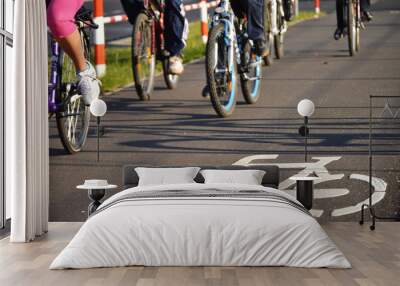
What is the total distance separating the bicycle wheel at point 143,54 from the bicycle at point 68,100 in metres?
0.36

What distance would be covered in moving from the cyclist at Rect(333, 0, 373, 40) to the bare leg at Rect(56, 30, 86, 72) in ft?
5.71

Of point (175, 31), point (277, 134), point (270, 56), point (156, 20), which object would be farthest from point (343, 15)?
point (156, 20)

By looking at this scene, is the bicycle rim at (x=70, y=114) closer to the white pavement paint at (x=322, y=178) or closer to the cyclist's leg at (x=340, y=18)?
the white pavement paint at (x=322, y=178)

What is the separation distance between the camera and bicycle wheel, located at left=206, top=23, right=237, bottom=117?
5.79m

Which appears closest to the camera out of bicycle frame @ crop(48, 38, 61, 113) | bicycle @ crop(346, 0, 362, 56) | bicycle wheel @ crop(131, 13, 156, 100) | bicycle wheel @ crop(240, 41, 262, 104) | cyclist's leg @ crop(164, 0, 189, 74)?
bicycle frame @ crop(48, 38, 61, 113)

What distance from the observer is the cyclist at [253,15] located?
19.8 feet

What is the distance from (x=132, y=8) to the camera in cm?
596

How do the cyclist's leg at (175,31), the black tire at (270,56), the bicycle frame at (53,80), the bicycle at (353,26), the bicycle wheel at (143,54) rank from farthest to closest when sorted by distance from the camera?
the bicycle at (353,26) < the black tire at (270,56) < the cyclist's leg at (175,31) < the bicycle wheel at (143,54) < the bicycle frame at (53,80)

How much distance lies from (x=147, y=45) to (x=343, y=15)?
4.59ft

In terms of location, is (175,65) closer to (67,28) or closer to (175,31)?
(175,31)

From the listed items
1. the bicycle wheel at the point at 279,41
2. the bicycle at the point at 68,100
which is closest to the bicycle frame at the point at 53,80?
the bicycle at the point at 68,100

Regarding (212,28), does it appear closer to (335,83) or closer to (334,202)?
(335,83)

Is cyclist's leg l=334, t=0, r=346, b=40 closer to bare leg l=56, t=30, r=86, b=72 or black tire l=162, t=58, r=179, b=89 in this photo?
black tire l=162, t=58, r=179, b=89

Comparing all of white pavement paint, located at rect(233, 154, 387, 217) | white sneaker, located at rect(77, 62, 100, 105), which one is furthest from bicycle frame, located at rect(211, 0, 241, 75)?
white sneaker, located at rect(77, 62, 100, 105)
